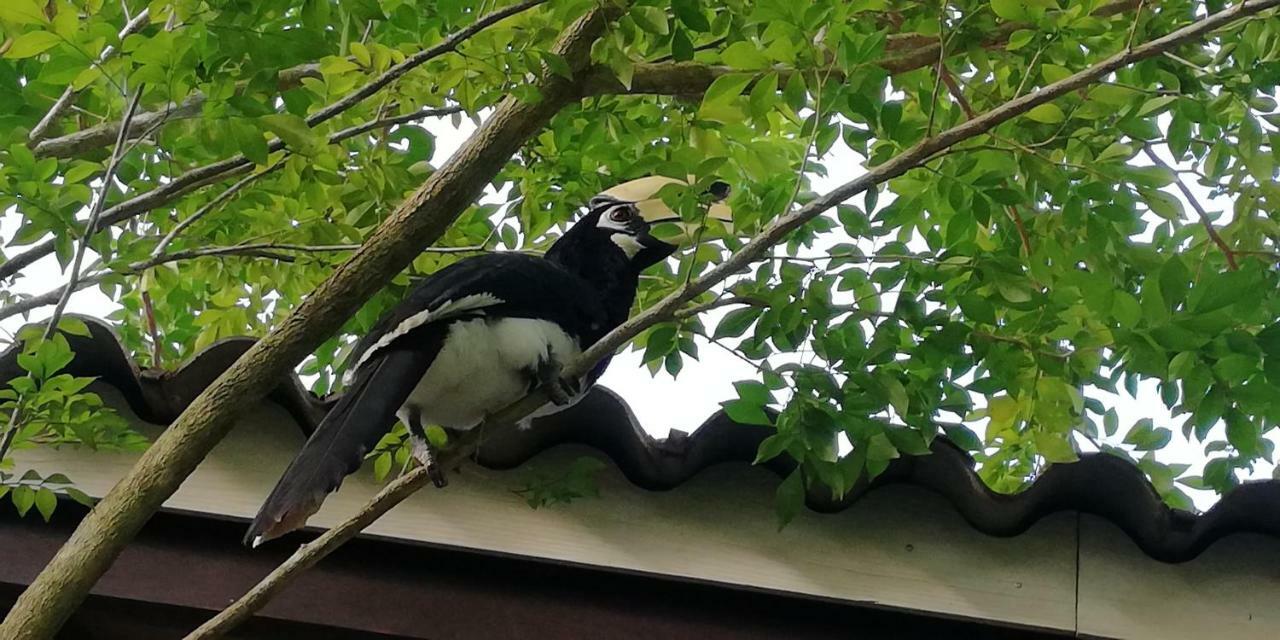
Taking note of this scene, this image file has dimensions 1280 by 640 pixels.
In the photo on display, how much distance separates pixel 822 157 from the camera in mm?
2045

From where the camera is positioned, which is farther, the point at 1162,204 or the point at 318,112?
the point at 1162,204

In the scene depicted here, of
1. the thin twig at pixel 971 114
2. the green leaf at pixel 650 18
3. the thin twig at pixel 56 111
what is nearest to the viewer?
the green leaf at pixel 650 18

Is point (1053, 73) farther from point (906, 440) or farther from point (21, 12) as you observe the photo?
point (21, 12)

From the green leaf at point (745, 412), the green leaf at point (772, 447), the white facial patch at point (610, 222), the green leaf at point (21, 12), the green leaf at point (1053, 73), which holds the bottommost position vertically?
the white facial patch at point (610, 222)

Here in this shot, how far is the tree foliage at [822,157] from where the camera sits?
1.62 meters

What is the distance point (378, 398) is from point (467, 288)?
30cm

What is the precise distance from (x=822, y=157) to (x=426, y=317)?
71 cm

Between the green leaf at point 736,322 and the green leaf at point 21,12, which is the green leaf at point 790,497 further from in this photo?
the green leaf at point 21,12

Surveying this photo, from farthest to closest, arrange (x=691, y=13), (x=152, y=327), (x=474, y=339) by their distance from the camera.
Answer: (x=152, y=327), (x=474, y=339), (x=691, y=13)

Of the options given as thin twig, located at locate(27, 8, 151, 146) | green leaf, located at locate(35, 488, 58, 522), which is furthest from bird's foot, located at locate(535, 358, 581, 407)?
thin twig, located at locate(27, 8, 151, 146)

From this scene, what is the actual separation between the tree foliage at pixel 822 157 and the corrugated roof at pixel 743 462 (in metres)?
0.07

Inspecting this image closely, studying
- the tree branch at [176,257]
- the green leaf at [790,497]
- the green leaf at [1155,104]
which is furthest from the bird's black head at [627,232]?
the green leaf at [1155,104]

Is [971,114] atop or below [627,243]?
atop

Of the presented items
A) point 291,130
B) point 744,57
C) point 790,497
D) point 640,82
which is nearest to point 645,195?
point 640,82
